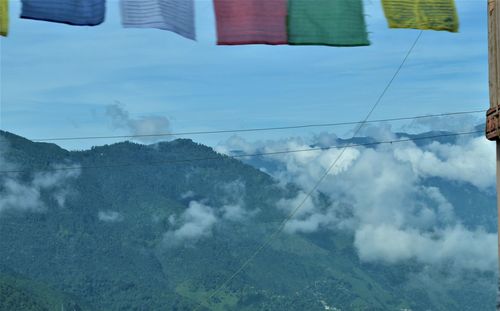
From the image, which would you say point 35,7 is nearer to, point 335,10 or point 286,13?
point 286,13

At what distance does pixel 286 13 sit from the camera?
17.0 m

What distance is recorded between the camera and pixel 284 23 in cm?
1697

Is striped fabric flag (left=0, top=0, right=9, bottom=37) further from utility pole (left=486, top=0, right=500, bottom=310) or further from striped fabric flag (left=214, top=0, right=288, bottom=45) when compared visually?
utility pole (left=486, top=0, right=500, bottom=310)

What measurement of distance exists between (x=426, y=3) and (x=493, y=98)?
3.36 metres

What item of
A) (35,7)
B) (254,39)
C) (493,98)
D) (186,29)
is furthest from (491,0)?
(35,7)

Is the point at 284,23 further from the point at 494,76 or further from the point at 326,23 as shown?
the point at 494,76

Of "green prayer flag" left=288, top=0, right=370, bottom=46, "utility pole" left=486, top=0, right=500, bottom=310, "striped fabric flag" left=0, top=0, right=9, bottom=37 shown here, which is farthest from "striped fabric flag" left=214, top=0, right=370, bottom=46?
"striped fabric flag" left=0, top=0, right=9, bottom=37

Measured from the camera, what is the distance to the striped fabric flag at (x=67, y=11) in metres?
16.2

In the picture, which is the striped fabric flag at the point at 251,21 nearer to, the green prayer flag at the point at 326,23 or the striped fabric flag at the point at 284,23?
the striped fabric flag at the point at 284,23

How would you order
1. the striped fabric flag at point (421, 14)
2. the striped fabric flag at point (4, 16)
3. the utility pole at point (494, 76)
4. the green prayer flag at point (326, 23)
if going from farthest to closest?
the striped fabric flag at point (421, 14), the green prayer flag at point (326, 23), the striped fabric flag at point (4, 16), the utility pole at point (494, 76)

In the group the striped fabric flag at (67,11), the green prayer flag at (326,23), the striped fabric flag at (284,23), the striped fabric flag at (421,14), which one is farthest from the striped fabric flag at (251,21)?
the striped fabric flag at (67,11)

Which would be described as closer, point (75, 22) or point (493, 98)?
point (493, 98)

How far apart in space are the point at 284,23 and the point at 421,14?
2.88 m

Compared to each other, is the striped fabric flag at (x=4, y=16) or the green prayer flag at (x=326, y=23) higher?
the striped fabric flag at (x=4, y=16)
